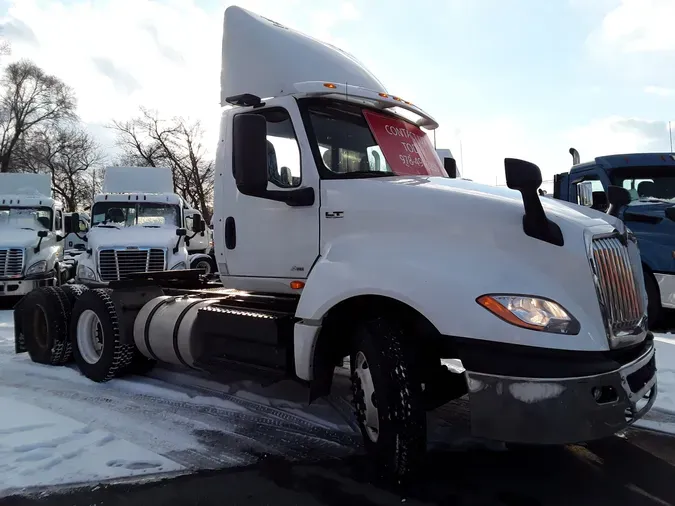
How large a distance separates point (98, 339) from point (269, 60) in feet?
12.6

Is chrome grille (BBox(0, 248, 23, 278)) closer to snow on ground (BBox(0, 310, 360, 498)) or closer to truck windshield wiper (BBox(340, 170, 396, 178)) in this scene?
snow on ground (BBox(0, 310, 360, 498))

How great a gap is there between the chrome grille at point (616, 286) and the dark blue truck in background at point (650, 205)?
437cm

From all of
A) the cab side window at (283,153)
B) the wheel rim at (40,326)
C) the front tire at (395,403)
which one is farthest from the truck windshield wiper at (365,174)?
the wheel rim at (40,326)

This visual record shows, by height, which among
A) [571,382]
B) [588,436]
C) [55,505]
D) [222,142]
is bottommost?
[55,505]

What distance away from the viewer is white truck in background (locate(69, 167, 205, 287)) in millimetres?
12078

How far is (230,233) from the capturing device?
4.85 m

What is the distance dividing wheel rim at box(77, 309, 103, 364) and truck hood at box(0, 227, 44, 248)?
7.59 metres

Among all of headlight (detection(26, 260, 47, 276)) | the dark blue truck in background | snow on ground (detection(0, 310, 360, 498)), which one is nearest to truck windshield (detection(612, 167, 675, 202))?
the dark blue truck in background

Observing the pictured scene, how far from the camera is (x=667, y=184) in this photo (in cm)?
870

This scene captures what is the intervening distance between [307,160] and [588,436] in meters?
2.62

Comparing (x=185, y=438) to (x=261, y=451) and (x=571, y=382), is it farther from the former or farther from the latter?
(x=571, y=382)

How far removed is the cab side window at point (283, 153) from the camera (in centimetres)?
429

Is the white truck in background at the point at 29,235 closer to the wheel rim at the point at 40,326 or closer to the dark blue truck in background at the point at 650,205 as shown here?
the wheel rim at the point at 40,326

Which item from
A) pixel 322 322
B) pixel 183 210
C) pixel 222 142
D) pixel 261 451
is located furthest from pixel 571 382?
pixel 183 210
